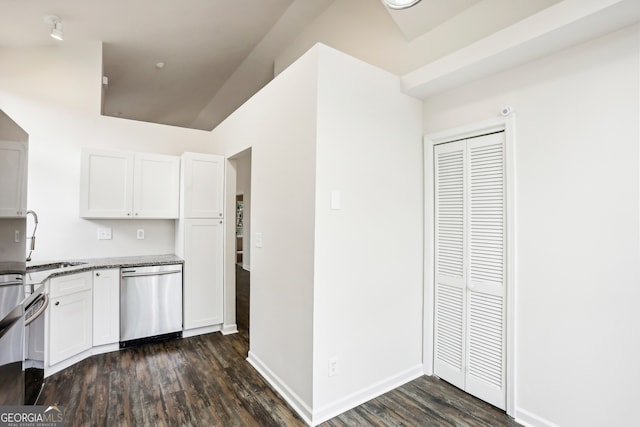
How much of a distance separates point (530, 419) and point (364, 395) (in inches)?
44.4

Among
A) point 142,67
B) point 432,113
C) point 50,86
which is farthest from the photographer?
point 142,67

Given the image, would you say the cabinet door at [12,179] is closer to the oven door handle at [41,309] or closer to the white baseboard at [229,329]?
the oven door handle at [41,309]

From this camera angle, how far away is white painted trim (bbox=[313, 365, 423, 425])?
A: 2.15 metres

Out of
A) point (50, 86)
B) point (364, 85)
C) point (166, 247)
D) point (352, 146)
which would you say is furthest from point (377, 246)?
point (50, 86)

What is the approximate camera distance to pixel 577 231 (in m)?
1.95

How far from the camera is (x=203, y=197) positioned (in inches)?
145

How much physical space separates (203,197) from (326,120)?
6.91ft

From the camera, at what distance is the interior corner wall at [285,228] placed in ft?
7.30

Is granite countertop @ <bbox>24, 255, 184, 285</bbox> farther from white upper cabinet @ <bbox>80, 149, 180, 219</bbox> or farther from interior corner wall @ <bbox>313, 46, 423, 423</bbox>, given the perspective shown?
interior corner wall @ <bbox>313, 46, 423, 423</bbox>

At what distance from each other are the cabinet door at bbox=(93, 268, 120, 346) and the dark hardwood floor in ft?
0.66

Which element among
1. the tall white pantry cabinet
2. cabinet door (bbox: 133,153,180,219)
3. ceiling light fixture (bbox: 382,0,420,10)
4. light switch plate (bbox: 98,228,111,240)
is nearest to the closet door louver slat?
ceiling light fixture (bbox: 382,0,420,10)

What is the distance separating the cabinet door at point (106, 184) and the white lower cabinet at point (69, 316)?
2.53 ft

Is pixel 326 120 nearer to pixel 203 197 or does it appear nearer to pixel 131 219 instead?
pixel 203 197

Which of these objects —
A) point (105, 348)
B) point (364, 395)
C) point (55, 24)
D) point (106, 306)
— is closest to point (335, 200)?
point (364, 395)
